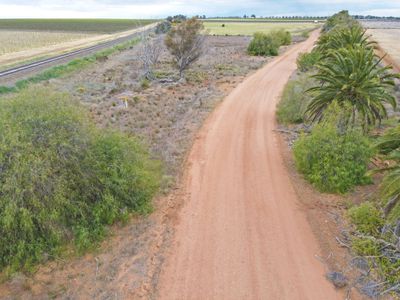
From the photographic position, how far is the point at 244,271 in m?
8.72

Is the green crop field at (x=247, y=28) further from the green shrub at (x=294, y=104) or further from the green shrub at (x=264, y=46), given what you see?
the green shrub at (x=294, y=104)

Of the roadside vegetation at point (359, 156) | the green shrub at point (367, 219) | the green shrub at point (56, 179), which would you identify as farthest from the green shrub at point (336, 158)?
the green shrub at point (56, 179)

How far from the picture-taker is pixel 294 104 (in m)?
20.5

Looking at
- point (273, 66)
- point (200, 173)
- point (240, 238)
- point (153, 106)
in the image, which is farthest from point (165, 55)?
point (240, 238)

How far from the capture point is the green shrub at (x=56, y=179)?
873 cm

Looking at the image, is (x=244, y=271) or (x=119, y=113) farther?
(x=119, y=113)

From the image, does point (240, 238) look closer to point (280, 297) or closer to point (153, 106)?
point (280, 297)

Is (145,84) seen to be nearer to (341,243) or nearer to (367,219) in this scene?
(367,219)

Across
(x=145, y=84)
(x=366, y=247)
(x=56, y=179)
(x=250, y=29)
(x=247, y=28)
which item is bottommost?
(x=366, y=247)

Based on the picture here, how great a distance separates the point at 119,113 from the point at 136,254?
14.0 m

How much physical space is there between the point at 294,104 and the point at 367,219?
36.9 ft

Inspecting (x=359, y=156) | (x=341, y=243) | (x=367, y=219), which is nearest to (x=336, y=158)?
(x=359, y=156)

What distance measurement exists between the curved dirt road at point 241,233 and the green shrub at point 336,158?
4.03 feet

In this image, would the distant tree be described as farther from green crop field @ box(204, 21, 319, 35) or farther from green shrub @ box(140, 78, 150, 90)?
green crop field @ box(204, 21, 319, 35)
